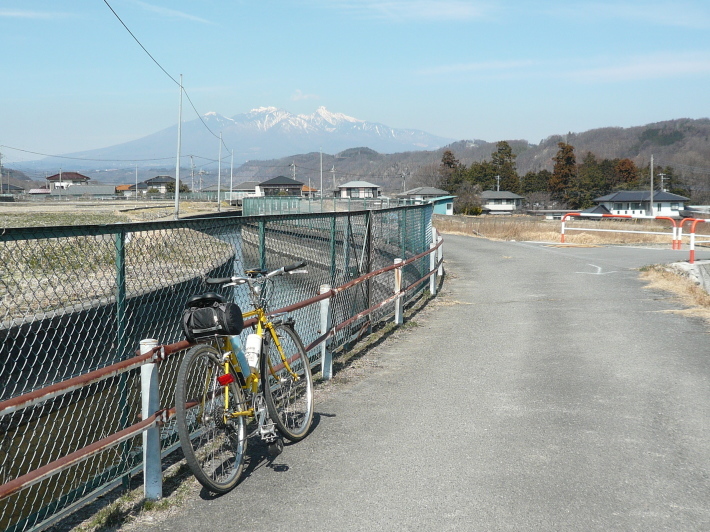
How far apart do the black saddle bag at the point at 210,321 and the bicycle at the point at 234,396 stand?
3.4 inches

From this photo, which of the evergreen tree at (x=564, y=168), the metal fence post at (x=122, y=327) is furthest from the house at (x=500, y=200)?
Answer: the metal fence post at (x=122, y=327)

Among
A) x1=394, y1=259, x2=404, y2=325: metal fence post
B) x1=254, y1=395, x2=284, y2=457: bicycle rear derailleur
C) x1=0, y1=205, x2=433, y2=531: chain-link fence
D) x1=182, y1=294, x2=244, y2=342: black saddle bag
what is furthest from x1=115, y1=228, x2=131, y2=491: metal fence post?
x1=394, y1=259, x2=404, y2=325: metal fence post

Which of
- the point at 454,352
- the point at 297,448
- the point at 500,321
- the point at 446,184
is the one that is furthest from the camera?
the point at 446,184

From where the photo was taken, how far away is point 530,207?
12625cm

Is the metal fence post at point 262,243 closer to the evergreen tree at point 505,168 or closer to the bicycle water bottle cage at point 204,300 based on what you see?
the bicycle water bottle cage at point 204,300

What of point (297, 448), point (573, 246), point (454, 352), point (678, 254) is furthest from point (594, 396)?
point (573, 246)

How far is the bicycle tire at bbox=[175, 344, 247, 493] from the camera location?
14.0 feet

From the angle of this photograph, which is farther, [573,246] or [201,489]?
[573,246]

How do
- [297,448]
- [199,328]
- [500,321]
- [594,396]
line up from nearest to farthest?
1. [199,328]
2. [297,448]
3. [594,396]
4. [500,321]

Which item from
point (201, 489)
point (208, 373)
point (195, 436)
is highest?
point (208, 373)

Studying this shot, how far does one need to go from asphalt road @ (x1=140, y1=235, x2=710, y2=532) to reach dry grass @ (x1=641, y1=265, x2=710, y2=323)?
3.32 ft

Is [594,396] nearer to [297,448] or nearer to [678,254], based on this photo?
[297,448]

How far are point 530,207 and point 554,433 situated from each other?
124590mm

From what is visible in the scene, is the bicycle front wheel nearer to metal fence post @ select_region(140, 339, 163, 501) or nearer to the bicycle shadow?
the bicycle shadow
